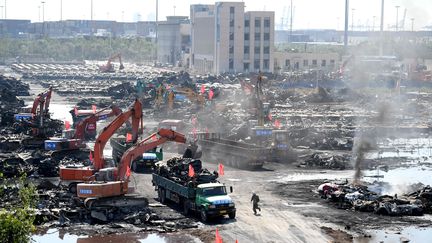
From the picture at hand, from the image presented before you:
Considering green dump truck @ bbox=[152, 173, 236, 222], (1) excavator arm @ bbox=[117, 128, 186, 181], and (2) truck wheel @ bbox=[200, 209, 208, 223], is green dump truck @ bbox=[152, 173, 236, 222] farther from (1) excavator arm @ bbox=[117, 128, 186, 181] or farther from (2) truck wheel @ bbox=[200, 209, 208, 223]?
(1) excavator arm @ bbox=[117, 128, 186, 181]

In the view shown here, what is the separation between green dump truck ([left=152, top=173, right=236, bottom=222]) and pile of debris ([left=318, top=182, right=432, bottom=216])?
5.62 metres

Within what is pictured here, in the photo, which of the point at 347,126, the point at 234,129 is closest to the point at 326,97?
the point at 347,126

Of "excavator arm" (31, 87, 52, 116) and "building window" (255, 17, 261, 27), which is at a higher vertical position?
"building window" (255, 17, 261, 27)

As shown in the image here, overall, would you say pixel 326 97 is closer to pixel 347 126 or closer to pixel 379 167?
pixel 347 126

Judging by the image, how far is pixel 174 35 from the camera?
163 meters

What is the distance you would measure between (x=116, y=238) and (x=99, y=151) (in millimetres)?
6735

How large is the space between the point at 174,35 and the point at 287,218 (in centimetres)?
13347

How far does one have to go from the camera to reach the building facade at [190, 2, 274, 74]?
119 metres

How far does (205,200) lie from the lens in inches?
1219

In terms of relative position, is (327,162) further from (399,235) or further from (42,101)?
(42,101)

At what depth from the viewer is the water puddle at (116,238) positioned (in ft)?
94.7

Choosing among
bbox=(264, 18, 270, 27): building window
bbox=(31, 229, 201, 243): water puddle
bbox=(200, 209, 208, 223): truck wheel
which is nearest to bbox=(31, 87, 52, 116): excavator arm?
bbox=(200, 209, 208, 223): truck wheel

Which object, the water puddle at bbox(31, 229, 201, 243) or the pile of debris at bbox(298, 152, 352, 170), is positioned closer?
the water puddle at bbox(31, 229, 201, 243)

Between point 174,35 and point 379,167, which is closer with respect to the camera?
point 379,167
